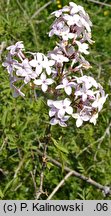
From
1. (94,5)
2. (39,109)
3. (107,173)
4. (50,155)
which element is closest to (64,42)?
(39,109)

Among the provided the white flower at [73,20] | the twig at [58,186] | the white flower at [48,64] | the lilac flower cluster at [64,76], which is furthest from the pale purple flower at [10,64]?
the twig at [58,186]

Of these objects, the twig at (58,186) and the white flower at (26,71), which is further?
the twig at (58,186)

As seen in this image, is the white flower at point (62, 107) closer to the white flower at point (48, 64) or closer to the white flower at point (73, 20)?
the white flower at point (48, 64)

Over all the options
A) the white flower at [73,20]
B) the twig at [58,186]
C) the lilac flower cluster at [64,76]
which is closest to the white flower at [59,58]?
the lilac flower cluster at [64,76]

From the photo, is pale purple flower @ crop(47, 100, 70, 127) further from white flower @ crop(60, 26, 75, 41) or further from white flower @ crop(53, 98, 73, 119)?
white flower @ crop(60, 26, 75, 41)

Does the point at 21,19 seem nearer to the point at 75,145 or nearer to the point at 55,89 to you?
the point at 75,145

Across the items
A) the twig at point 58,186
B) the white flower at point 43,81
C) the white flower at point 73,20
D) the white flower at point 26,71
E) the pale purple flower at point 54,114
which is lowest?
the twig at point 58,186

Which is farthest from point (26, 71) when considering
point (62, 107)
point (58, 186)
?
point (58, 186)

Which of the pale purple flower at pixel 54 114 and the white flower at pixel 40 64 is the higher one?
the white flower at pixel 40 64

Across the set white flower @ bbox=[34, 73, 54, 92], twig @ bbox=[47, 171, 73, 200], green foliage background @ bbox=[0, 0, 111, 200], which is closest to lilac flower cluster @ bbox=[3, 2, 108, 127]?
white flower @ bbox=[34, 73, 54, 92]
